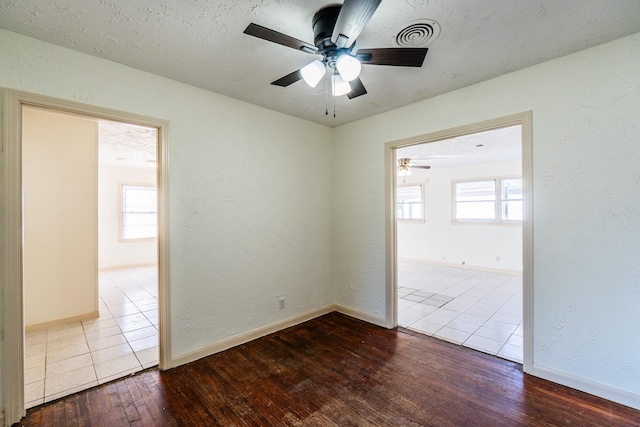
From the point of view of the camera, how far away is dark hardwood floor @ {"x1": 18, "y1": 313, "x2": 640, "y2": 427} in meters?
1.82

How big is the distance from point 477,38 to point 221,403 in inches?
118

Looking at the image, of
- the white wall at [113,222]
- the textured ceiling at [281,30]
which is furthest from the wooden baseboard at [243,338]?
the white wall at [113,222]

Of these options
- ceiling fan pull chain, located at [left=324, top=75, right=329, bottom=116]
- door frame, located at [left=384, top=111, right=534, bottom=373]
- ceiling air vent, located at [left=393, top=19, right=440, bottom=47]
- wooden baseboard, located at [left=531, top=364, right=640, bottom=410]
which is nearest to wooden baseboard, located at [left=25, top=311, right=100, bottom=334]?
ceiling fan pull chain, located at [left=324, top=75, right=329, bottom=116]

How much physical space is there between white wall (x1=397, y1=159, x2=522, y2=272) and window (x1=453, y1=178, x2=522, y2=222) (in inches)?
5.4

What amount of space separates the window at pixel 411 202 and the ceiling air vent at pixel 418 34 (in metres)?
5.94

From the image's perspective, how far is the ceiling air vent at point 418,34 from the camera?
1701 millimetres

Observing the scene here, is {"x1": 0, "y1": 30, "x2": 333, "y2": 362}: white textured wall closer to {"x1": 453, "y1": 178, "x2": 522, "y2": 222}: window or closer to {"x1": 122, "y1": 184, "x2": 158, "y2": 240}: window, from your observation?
{"x1": 453, "y1": 178, "x2": 522, "y2": 222}: window

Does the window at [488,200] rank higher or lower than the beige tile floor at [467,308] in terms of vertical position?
higher

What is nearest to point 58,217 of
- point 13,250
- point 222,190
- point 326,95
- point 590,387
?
point 13,250

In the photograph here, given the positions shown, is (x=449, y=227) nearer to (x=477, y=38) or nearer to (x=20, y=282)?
(x=477, y=38)

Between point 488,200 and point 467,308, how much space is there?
11.6ft

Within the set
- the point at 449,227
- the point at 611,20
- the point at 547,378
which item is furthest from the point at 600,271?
the point at 449,227

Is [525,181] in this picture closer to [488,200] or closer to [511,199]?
[511,199]

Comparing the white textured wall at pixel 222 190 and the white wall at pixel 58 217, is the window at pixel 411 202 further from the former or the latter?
the white wall at pixel 58 217
